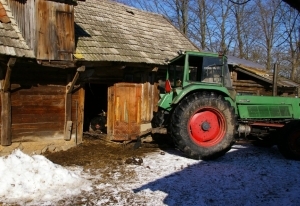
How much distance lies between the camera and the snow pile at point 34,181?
4.98 meters

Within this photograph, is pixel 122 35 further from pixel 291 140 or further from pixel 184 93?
pixel 291 140

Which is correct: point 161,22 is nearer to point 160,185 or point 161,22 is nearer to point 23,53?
point 23,53

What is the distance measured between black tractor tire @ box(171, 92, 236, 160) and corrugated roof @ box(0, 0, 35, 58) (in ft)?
11.4

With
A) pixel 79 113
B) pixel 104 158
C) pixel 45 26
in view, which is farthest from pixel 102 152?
pixel 45 26

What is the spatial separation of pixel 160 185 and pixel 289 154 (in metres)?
→ 3.53

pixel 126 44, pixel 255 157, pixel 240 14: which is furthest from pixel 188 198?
pixel 240 14

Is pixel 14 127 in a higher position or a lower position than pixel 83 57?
lower

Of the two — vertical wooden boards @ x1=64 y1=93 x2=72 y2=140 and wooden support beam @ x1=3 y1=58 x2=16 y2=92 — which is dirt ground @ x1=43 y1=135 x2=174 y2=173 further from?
wooden support beam @ x1=3 y1=58 x2=16 y2=92

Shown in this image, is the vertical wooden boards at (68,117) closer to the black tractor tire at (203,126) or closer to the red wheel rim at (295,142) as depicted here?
the black tractor tire at (203,126)

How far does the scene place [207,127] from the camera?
7.44m

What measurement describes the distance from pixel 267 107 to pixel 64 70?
17.0 ft

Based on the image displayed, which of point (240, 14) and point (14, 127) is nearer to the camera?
point (14, 127)

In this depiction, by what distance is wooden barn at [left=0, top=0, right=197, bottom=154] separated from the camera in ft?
23.0

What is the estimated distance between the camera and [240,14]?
26688 millimetres
